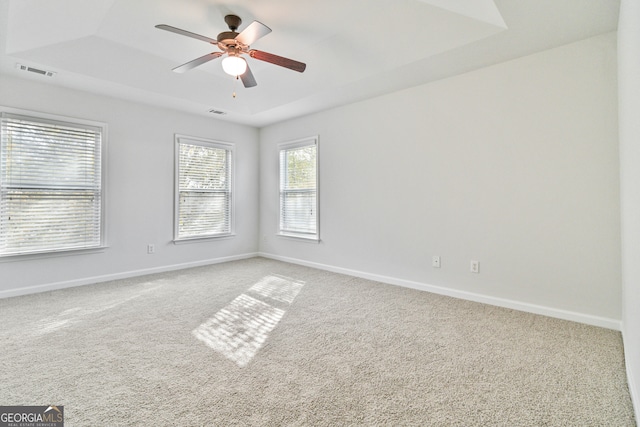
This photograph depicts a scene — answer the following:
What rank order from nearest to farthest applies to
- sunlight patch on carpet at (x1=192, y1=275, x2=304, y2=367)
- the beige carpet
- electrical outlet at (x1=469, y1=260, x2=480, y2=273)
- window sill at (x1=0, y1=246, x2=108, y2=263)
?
the beige carpet → sunlight patch on carpet at (x1=192, y1=275, x2=304, y2=367) → electrical outlet at (x1=469, y1=260, x2=480, y2=273) → window sill at (x1=0, y1=246, x2=108, y2=263)

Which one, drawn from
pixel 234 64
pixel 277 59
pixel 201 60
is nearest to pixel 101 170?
pixel 201 60

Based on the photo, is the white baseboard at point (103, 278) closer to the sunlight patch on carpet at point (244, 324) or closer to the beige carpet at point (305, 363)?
the beige carpet at point (305, 363)

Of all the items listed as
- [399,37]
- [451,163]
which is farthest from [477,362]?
[399,37]

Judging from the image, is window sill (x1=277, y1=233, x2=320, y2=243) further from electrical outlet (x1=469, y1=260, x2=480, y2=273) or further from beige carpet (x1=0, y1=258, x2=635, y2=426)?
electrical outlet (x1=469, y1=260, x2=480, y2=273)

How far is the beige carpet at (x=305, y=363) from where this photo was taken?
159 cm

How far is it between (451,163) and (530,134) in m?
0.78

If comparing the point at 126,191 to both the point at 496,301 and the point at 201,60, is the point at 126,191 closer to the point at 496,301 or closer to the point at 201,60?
the point at 201,60

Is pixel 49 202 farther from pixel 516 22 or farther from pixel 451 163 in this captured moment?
pixel 516 22

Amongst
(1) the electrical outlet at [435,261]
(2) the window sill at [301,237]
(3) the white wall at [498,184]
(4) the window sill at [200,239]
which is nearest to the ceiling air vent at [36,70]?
(4) the window sill at [200,239]

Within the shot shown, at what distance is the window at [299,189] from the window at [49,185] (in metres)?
2.67

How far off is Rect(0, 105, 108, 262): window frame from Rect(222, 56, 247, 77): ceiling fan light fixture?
2.46 meters

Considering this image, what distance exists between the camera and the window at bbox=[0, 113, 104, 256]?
11.5ft

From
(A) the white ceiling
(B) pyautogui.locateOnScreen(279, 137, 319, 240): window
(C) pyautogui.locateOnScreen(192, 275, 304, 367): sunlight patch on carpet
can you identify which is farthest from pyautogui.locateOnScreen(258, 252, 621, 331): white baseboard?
(A) the white ceiling

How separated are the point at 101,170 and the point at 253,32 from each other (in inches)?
118
